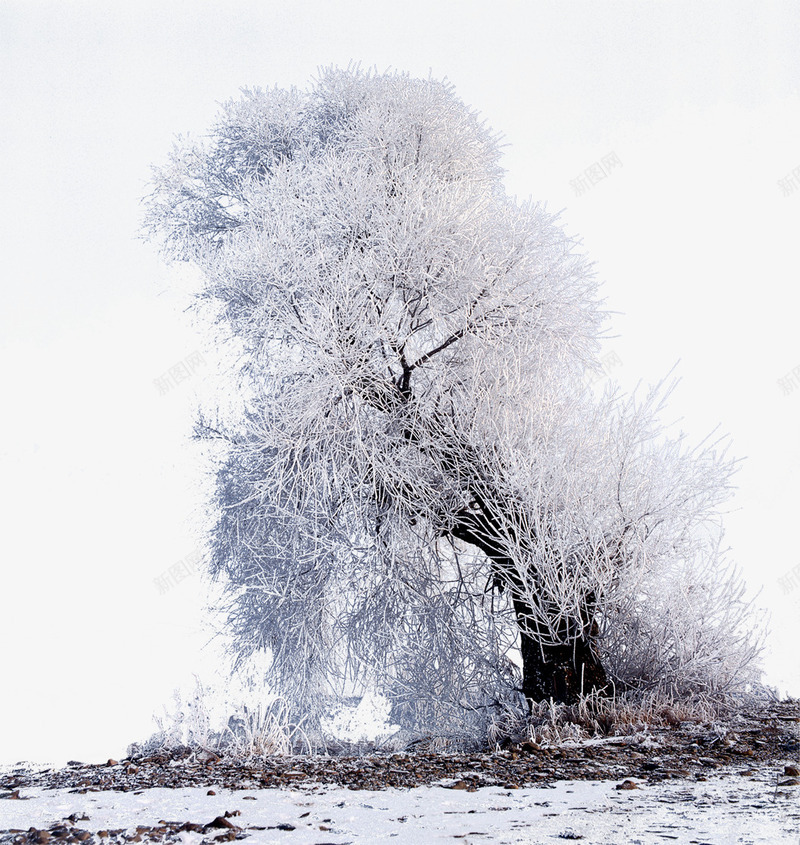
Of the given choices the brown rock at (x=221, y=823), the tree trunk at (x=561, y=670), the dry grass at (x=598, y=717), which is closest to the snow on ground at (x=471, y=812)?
the brown rock at (x=221, y=823)

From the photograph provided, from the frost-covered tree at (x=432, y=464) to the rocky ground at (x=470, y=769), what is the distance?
1.24m

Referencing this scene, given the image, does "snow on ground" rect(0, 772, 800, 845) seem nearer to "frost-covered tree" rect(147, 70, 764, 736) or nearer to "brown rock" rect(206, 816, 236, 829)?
"brown rock" rect(206, 816, 236, 829)

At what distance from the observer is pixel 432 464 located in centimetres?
698

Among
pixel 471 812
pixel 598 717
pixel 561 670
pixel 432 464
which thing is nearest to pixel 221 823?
pixel 471 812

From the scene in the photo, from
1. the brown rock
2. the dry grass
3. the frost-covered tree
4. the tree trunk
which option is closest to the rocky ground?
the brown rock

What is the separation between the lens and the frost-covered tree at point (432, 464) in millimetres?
6355

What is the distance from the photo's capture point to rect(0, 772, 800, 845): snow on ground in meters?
2.96

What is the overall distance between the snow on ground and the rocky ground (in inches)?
3.7

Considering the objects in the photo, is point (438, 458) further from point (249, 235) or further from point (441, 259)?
point (249, 235)

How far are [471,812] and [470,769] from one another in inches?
43.9

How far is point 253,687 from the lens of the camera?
7.66 m

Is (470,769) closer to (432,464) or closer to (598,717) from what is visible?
(598,717)

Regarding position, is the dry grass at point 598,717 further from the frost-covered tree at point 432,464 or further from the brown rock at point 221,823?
the brown rock at point 221,823

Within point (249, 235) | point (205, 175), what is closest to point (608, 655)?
point (249, 235)
